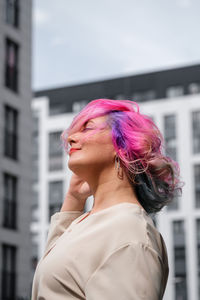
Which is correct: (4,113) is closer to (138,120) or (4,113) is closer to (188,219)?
(138,120)

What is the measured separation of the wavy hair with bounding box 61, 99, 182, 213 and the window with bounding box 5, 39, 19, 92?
94.5 ft

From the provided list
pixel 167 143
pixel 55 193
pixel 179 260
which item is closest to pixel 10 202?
pixel 167 143

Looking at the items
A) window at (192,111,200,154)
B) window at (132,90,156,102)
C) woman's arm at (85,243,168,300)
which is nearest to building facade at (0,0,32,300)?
woman's arm at (85,243,168,300)

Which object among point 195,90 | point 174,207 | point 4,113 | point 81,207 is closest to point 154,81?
point 195,90

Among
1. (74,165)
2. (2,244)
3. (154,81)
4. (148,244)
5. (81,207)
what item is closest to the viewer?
(148,244)

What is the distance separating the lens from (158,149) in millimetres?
2455

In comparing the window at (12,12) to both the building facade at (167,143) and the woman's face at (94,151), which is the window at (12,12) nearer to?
the building facade at (167,143)

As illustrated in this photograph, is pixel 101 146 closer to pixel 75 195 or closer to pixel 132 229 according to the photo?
pixel 132 229

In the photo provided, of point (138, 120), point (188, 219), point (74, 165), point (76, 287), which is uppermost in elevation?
point (138, 120)

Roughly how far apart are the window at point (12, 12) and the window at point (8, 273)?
10067 mm

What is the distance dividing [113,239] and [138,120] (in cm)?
48

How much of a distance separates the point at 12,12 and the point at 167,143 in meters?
30.1

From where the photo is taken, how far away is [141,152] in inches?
94.5

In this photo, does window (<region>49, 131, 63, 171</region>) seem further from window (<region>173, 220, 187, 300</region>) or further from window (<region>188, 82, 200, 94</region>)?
window (<region>188, 82, 200, 94</region>)
